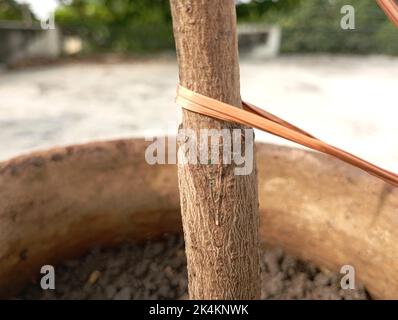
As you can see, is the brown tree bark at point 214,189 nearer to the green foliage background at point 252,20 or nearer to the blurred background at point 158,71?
the blurred background at point 158,71

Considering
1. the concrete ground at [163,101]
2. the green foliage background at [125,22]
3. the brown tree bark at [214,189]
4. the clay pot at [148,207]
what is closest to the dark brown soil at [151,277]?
the clay pot at [148,207]

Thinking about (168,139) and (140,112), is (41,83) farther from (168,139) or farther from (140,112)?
(168,139)

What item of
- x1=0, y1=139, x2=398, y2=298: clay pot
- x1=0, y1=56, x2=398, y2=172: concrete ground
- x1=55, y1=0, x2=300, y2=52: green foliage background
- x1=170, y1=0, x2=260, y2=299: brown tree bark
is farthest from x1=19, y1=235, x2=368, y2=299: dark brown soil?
x1=55, y1=0, x2=300, y2=52: green foliage background

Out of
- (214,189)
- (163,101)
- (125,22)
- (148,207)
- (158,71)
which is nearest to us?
(214,189)

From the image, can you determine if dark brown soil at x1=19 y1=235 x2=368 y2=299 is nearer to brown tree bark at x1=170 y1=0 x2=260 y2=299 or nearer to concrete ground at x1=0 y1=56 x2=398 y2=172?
brown tree bark at x1=170 y1=0 x2=260 y2=299

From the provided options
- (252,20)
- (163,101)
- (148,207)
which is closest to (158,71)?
(163,101)

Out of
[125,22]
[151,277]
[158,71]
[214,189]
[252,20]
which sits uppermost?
[252,20]

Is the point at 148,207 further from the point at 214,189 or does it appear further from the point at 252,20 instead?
the point at 252,20
